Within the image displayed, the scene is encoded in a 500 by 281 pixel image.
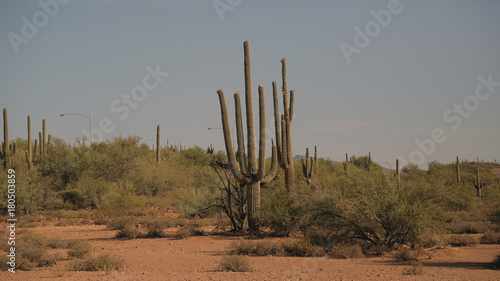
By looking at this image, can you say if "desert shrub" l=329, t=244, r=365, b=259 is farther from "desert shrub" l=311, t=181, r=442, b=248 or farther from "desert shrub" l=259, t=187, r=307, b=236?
"desert shrub" l=259, t=187, r=307, b=236

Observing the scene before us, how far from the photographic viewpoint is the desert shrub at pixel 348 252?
14078 millimetres

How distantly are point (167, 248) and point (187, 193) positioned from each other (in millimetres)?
13701

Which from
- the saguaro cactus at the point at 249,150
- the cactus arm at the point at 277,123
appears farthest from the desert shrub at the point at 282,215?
the cactus arm at the point at 277,123

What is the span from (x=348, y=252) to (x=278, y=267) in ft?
8.23

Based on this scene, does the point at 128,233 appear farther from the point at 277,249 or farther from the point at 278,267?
the point at 278,267

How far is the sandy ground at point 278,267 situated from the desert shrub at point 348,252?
0.35 m

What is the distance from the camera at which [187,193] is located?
101ft

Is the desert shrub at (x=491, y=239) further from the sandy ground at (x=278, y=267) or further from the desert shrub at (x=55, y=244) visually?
the desert shrub at (x=55, y=244)

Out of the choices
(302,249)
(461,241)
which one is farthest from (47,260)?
(461,241)

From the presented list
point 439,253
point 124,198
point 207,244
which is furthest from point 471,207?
point 124,198

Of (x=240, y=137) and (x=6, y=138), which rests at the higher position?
(x=6, y=138)

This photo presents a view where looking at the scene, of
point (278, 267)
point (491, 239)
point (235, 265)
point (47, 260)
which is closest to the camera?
point (235, 265)

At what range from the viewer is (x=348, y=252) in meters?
14.1

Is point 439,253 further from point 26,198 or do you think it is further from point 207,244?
point 26,198
